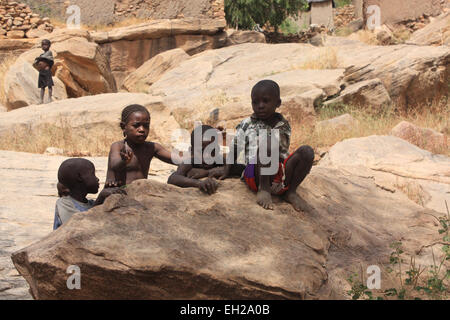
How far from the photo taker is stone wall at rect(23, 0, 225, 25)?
16.9 m

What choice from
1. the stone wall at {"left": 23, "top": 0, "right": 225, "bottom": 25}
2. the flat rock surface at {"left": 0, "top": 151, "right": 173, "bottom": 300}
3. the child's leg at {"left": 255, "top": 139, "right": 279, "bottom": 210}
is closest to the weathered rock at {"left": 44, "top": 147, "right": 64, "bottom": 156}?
the flat rock surface at {"left": 0, "top": 151, "right": 173, "bottom": 300}

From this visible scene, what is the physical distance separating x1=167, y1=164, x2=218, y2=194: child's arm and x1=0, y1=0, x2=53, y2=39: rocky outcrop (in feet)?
47.1

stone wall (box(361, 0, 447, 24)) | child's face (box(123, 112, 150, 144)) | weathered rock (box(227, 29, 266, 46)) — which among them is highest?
stone wall (box(361, 0, 447, 24))

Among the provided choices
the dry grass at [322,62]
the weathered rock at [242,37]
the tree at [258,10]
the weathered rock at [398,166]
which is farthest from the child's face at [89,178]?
the tree at [258,10]

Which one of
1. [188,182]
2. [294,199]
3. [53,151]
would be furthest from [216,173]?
[53,151]

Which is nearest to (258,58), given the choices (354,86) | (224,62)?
(224,62)

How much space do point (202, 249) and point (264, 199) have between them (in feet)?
2.39

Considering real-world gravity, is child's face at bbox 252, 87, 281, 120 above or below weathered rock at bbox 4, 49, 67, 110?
below

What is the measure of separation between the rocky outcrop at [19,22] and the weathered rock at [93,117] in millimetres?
8083

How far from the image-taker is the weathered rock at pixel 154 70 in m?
13.4

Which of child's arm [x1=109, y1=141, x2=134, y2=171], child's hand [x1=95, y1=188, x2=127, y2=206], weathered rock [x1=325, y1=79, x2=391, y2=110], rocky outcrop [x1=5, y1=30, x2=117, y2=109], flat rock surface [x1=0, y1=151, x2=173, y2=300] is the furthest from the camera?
rocky outcrop [x1=5, y1=30, x2=117, y2=109]

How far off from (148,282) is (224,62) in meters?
10.5

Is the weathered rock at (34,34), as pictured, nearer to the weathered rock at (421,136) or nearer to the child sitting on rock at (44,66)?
the child sitting on rock at (44,66)

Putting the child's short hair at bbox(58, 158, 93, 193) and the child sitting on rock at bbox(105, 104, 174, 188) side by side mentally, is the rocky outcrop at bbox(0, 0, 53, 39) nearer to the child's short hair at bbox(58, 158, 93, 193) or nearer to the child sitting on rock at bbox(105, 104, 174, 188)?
the child sitting on rock at bbox(105, 104, 174, 188)
